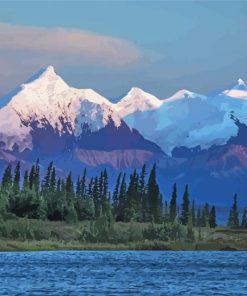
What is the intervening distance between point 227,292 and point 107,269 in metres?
44.1

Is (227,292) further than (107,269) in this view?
No

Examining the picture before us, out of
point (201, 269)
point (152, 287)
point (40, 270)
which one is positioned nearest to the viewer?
point (152, 287)

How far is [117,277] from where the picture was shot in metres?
128

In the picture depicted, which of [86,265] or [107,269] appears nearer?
[107,269]

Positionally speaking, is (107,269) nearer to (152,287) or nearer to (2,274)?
(2,274)

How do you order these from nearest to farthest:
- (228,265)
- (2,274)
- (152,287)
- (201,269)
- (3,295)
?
(3,295)
(152,287)
(2,274)
(201,269)
(228,265)

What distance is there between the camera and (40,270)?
13975 cm

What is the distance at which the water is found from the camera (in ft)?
346

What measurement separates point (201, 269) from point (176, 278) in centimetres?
2337

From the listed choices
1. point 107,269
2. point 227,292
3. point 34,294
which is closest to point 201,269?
point 107,269

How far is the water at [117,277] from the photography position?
105 m

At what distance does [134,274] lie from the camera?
5359 inches

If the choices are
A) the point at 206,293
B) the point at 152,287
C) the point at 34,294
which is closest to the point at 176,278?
the point at 152,287

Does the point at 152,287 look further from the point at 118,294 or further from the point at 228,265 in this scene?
the point at 228,265
